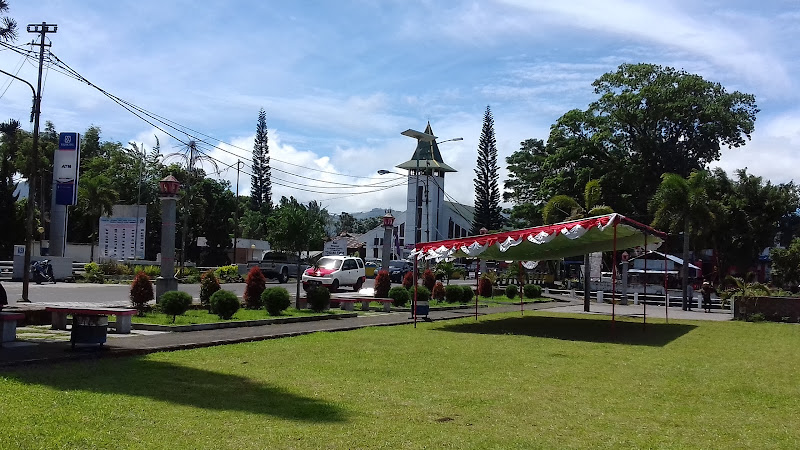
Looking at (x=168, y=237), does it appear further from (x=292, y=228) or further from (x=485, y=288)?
(x=485, y=288)

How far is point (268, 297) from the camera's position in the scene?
1909 centimetres

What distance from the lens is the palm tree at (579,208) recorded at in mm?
30469

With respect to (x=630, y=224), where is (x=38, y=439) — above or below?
below

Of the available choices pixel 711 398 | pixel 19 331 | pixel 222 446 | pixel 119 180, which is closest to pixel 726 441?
pixel 711 398

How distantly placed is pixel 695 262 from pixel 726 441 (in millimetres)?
48182

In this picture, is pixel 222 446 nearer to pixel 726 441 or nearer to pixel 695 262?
pixel 726 441

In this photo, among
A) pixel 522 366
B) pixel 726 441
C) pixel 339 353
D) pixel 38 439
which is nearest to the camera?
pixel 38 439

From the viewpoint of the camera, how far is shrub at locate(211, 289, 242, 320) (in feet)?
55.7

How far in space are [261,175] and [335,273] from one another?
5586 cm

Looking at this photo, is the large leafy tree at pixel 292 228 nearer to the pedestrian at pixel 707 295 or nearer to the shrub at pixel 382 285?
the shrub at pixel 382 285

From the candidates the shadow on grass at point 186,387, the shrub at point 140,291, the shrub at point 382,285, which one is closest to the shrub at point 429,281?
the shrub at point 382,285

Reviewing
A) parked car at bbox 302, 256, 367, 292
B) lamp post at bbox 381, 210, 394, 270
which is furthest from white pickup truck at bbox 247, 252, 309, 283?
lamp post at bbox 381, 210, 394, 270

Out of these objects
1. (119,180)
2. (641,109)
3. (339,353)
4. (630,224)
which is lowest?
(339,353)

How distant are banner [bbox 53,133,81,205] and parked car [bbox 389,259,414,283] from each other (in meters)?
21.9
